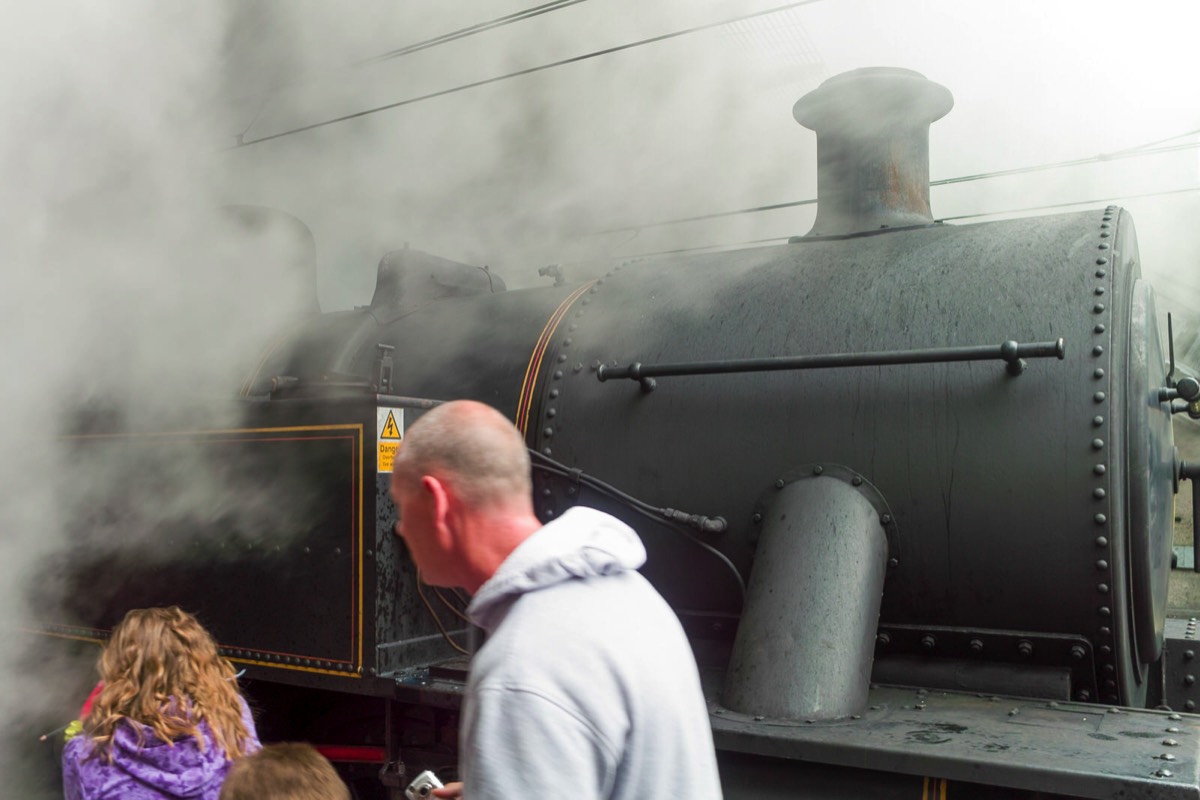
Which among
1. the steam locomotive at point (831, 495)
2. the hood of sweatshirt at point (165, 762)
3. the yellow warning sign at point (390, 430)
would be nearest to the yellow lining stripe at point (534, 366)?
→ the steam locomotive at point (831, 495)

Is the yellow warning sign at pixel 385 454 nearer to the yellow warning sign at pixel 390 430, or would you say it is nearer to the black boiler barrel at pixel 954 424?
the yellow warning sign at pixel 390 430

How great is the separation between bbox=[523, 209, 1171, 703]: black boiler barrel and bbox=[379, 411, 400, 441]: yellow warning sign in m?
0.36

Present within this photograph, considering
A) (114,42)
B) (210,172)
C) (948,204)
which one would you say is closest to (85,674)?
(210,172)

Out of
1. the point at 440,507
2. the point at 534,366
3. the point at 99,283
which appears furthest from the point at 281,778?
the point at 99,283

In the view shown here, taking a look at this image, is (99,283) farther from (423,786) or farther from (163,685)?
(423,786)

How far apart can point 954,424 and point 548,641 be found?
161 centimetres

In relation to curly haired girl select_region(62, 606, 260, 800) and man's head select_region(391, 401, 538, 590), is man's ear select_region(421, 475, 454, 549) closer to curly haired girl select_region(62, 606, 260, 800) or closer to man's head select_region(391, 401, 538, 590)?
man's head select_region(391, 401, 538, 590)

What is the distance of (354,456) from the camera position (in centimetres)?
268

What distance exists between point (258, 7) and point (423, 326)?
1.13 meters

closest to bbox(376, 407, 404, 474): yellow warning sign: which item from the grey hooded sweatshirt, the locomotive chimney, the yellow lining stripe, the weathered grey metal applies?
the yellow lining stripe

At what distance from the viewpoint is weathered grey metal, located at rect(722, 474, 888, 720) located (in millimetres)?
2068

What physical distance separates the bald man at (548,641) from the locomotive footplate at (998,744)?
962 mm

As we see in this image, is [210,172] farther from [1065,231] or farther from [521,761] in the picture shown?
[521,761]

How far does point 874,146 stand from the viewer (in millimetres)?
3016
